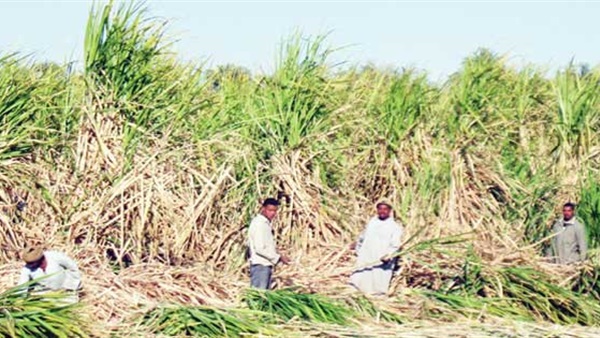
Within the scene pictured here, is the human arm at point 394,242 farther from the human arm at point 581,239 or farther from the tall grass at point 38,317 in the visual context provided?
the tall grass at point 38,317

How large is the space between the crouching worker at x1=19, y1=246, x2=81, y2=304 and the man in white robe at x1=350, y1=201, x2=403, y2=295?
2.91 m

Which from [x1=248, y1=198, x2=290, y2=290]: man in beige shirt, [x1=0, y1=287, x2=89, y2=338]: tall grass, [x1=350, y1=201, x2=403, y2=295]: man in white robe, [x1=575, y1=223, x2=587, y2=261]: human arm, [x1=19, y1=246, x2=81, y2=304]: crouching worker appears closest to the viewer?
[x1=0, y1=287, x2=89, y2=338]: tall grass

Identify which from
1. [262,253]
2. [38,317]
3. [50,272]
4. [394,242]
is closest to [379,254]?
[394,242]

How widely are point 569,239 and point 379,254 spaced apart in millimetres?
2179

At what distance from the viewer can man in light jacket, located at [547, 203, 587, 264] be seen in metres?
12.1

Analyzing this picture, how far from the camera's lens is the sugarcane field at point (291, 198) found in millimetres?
9438

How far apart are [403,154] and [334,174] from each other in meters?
0.81

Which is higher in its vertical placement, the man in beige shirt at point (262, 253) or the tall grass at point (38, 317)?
the man in beige shirt at point (262, 253)

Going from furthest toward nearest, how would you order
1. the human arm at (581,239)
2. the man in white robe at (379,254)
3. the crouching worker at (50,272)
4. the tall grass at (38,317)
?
the human arm at (581,239) → the man in white robe at (379,254) → the crouching worker at (50,272) → the tall grass at (38,317)

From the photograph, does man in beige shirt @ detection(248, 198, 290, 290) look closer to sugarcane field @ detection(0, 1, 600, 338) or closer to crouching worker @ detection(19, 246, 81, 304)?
sugarcane field @ detection(0, 1, 600, 338)

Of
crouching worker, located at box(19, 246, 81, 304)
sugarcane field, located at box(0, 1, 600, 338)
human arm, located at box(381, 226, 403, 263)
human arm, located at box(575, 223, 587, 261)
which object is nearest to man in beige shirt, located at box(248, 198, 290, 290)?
sugarcane field, located at box(0, 1, 600, 338)

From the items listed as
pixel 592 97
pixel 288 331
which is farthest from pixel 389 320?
pixel 592 97

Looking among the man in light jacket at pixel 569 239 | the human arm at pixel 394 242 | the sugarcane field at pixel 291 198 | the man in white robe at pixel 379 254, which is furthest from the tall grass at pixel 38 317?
the man in light jacket at pixel 569 239

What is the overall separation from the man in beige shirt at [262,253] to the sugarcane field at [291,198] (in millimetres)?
20
